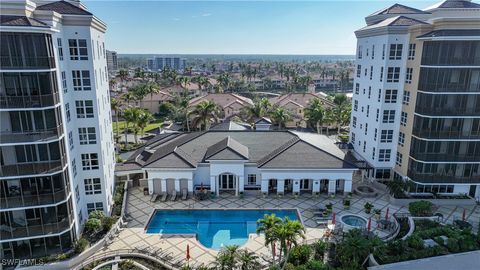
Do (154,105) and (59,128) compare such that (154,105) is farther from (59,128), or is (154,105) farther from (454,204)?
(454,204)

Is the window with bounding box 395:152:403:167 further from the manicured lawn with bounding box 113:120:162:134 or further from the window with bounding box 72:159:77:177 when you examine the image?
the manicured lawn with bounding box 113:120:162:134

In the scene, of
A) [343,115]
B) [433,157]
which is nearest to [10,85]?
[433,157]

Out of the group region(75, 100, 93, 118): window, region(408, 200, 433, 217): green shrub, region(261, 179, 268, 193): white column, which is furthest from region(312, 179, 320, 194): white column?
region(75, 100, 93, 118): window

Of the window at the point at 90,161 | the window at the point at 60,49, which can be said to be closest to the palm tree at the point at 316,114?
the window at the point at 90,161

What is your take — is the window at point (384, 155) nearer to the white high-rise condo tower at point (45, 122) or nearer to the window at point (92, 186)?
the white high-rise condo tower at point (45, 122)

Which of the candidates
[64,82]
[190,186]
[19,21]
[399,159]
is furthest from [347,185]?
[19,21]

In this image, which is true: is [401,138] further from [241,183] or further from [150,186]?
[150,186]
